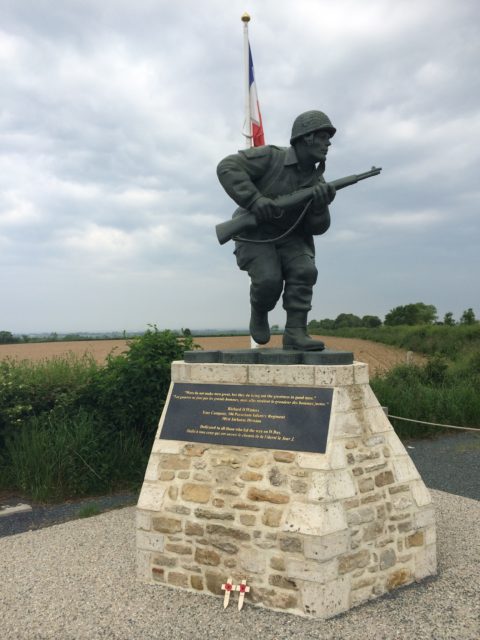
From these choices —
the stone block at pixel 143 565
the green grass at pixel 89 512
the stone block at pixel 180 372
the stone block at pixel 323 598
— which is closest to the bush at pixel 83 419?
the green grass at pixel 89 512

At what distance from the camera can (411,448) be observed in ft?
30.6

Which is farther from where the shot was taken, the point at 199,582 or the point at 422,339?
the point at 422,339

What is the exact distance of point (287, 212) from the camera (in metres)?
4.52

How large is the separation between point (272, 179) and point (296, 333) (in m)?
1.43

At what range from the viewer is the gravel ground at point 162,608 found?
3.31m

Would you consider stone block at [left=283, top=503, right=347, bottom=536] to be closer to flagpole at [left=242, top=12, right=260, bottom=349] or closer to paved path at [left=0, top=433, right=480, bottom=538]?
paved path at [left=0, top=433, right=480, bottom=538]

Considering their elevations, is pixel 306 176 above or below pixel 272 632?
above

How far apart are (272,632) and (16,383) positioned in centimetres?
546

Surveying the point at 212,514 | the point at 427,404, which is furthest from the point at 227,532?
the point at 427,404

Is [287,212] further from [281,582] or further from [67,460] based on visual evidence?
[67,460]

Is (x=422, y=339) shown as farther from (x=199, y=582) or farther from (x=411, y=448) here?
(x=199, y=582)

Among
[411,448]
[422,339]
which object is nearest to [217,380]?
[411,448]

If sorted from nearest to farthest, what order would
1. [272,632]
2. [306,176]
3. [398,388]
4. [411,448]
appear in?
[272,632], [306,176], [411,448], [398,388]

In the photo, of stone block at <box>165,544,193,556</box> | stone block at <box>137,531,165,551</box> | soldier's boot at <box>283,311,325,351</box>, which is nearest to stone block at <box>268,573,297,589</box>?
stone block at <box>165,544,193,556</box>
